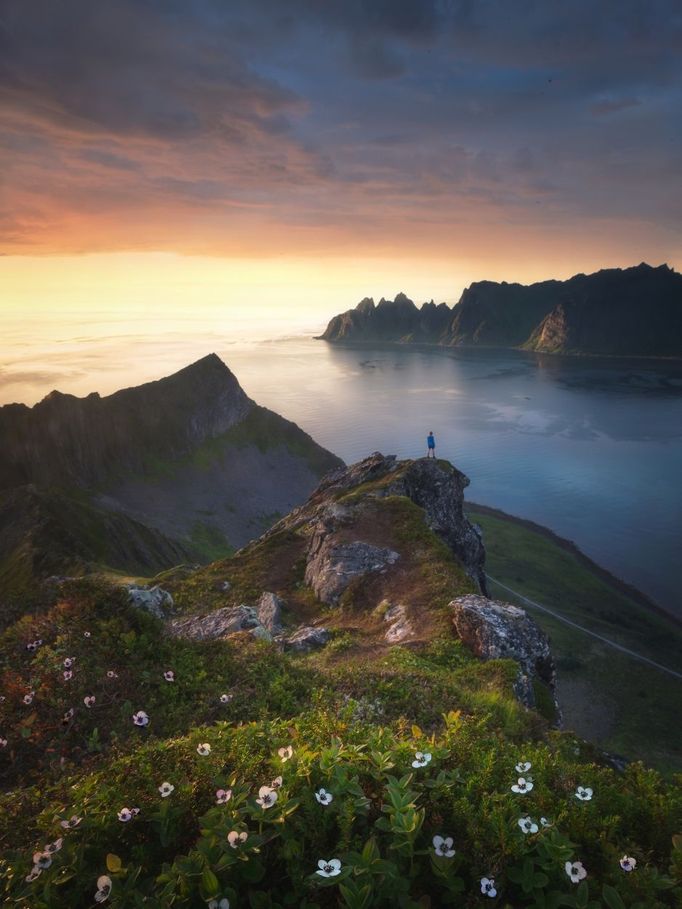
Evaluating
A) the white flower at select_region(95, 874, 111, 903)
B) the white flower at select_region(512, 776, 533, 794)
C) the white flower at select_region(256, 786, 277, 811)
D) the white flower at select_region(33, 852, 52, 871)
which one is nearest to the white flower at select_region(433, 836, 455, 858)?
the white flower at select_region(512, 776, 533, 794)

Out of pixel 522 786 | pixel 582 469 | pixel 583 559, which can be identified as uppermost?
pixel 522 786

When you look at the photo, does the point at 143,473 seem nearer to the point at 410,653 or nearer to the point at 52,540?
the point at 52,540

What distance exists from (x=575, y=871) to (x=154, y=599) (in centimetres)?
2342

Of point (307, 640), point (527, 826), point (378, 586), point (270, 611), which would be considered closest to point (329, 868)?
point (527, 826)

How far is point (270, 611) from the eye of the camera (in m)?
23.8

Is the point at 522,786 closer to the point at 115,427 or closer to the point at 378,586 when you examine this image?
the point at 378,586

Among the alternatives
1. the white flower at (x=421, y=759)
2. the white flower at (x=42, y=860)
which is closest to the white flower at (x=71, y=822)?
the white flower at (x=42, y=860)

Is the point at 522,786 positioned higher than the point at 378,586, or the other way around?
the point at 522,786

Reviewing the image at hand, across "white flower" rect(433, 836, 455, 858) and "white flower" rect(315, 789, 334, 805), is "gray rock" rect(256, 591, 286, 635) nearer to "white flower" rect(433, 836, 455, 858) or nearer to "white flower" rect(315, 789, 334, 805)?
"white flower" rect(315, 789, 334, 805)

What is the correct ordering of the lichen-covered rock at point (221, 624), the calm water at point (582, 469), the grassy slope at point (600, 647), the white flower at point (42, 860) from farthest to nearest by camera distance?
the calm water at point (582, 469)
the grassy slope at point (600, 647)
the lichen-covered rock at point (221, 624)
the white flower at point (42, 860)

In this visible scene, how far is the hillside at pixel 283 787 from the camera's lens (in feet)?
13.7

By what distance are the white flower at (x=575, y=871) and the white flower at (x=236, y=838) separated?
262 cm

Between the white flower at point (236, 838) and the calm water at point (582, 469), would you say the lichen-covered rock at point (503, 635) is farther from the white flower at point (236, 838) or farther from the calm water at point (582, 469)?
the calm water at point (582, 469)

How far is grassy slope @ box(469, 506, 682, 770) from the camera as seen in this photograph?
4700cm
